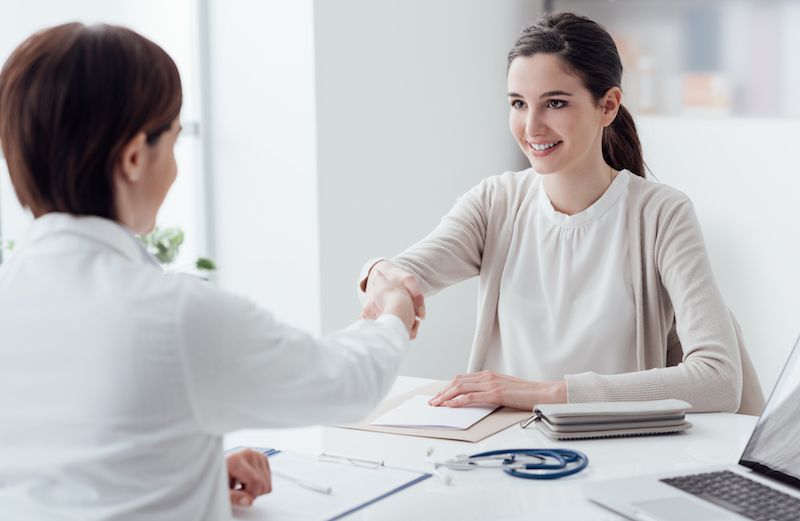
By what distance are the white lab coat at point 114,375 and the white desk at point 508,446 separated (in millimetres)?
346

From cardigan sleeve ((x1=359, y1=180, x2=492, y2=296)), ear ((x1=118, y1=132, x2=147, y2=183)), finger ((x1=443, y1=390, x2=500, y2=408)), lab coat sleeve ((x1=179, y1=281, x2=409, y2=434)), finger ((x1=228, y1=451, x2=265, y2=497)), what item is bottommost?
finger ((x1=443, y1=390, x2=500, y2=408))

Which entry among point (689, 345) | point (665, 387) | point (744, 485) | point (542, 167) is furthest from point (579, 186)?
point (744, 485)

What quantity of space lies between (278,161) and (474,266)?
4.42ft

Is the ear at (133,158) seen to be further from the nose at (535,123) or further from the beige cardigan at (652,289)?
the nose at (535,123)

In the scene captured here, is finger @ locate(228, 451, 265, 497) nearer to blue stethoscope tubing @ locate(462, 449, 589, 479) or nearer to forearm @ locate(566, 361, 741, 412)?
blue stethoscope tubing @ locate(462, 449, 589, 479)

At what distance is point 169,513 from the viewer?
99 centimetres

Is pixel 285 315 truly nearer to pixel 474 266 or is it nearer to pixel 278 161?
pixel 278 161

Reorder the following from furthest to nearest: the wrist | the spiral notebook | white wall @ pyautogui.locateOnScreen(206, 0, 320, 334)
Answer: white wall @ pyautogui.locateOnScreen(206, 0, 320, 334) < the wrist < the spiral notebook

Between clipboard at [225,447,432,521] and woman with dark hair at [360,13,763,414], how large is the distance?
53 centimetres

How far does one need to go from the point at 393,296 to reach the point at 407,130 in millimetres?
2277

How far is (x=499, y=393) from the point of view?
1738mm

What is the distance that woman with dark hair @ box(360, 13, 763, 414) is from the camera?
2.03m

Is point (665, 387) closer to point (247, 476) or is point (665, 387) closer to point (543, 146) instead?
point (543, 146)

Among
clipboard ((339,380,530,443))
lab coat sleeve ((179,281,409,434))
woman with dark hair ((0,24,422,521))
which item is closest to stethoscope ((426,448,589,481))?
clipboard ((339,380,530,443))
